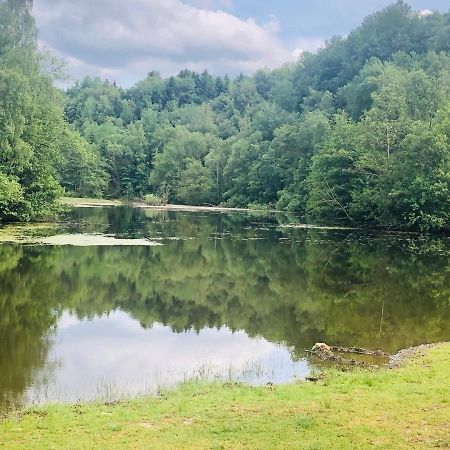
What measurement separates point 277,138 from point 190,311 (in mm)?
82447

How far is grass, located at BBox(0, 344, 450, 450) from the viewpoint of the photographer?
8492mm

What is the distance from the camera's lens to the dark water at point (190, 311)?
14.4m

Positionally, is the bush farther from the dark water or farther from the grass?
the grass

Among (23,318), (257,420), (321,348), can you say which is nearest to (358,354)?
(321,348)

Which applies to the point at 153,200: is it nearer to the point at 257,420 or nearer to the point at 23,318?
the point at 23,318

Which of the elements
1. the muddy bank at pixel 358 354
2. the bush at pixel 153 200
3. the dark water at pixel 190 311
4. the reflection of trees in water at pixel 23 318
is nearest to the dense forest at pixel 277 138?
the bush at pixel 153 200

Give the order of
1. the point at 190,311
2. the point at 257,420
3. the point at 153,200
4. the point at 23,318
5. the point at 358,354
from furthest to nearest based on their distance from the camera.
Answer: the point at 153,200
the point at 190,311
the point at 23,318
the point at 358,354
the point at 257,420

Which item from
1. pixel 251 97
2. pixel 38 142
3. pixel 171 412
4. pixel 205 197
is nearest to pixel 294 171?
A: pixel 205 197

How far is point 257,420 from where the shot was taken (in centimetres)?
946

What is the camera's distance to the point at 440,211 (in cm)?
5141

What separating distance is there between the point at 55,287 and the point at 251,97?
170476 millimetres

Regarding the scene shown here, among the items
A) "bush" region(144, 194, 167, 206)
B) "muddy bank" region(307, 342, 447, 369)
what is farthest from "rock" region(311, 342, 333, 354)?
"bush" region(144, 194, 167, 206)

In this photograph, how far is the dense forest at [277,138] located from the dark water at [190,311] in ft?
49.8

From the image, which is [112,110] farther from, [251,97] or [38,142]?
[38,142]
